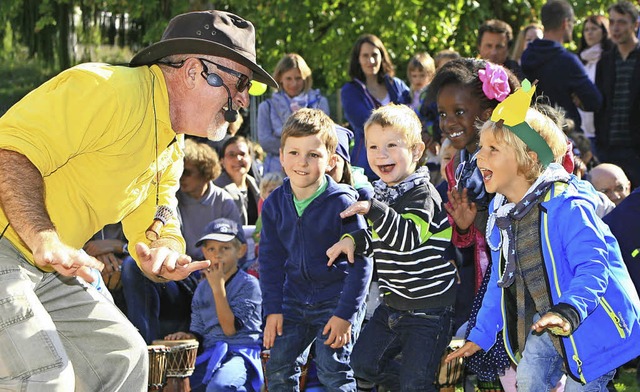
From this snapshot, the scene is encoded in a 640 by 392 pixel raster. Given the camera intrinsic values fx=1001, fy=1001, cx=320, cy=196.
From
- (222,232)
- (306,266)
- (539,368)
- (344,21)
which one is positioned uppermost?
(539,368)

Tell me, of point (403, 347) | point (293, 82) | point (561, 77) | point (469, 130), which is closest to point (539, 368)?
point (403, 347)

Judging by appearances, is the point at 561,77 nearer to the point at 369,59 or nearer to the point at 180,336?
the point at 369,59

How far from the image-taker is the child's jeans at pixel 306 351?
20.6 ft

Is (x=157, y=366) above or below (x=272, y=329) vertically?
below

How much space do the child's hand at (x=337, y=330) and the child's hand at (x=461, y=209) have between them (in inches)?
36.3

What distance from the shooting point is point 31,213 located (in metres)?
3.99

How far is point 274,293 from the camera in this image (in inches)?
256

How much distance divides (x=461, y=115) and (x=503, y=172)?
1.11 meters

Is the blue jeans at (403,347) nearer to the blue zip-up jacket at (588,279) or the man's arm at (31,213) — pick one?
the blue zip-up jacket at (588,279)

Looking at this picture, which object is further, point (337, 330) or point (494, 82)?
point (494, 82)

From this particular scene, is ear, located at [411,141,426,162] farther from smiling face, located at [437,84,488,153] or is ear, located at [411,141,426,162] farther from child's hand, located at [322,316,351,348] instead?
child's hand, located at [322,316,351,348]

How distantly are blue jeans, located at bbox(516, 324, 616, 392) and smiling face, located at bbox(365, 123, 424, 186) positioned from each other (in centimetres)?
136

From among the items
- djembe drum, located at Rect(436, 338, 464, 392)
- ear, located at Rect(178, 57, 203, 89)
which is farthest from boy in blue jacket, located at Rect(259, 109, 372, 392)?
ear, located at Rect(178, 57, 203, 89)

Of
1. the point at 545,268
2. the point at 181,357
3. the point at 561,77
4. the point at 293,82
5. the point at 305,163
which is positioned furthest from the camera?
the point at 293,82
